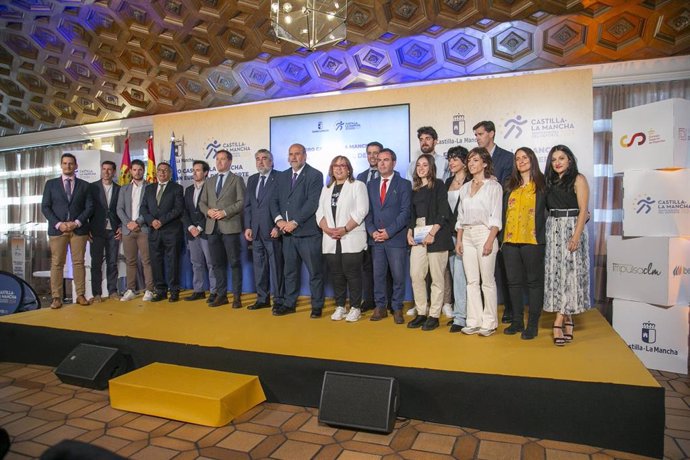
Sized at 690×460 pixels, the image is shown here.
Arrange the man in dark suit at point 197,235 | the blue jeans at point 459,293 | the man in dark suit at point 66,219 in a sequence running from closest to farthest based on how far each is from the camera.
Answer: the blue jeans at point 459,293 → the man in dark suit at point 66,219 → the man in dark suit at point 197,235

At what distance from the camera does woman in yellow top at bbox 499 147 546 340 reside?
314 centimetres

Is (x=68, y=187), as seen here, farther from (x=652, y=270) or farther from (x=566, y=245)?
(x=652, y=270)

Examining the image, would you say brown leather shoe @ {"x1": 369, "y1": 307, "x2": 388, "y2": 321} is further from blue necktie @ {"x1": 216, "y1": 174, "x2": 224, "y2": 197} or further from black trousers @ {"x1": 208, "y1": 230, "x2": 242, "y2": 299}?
blue necktie @ {"x1": 216, "y1": 174, "x2": 224, "y2": 197}

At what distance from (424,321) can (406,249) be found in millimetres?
625

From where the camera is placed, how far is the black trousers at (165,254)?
4.96m

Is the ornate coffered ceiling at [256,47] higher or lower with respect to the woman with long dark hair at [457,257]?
higher

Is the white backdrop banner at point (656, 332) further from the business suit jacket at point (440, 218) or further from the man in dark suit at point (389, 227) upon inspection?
the man in dark suit at point (389, 227)

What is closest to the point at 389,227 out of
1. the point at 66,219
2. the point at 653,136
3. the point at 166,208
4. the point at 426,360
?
the point at 426,360

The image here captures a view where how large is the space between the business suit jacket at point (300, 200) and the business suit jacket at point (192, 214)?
39.8 inches

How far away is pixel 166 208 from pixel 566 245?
400 cm

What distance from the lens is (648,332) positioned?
144 inches

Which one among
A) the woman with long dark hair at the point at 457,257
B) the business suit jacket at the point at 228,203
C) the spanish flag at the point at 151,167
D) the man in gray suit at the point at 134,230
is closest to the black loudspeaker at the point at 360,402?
the woman with long dark hair at the point at 457,257

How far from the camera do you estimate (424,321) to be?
3646mm

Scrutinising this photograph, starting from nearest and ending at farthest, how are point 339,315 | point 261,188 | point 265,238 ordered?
point 339,315 < point 265,238 < point 261,188
